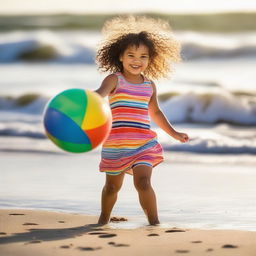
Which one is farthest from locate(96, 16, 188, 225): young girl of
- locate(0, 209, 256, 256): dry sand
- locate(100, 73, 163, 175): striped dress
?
locate(0, 209, 256, 256): dry sand

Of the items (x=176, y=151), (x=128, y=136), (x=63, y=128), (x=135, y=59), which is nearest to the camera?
(x=63, y=128)

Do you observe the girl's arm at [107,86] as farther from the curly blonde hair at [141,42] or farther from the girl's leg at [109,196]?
the girl's leg at [109,196]

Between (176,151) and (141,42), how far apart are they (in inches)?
156

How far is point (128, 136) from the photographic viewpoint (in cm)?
583

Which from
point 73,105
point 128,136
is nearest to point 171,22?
point 128,136

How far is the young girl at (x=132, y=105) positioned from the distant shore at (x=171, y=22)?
89.1ft

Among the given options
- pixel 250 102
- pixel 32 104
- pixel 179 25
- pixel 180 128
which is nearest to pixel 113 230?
pixel 180 128

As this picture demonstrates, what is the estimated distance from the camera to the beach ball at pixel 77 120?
541 cm

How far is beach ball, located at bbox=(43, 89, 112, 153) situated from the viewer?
541cm

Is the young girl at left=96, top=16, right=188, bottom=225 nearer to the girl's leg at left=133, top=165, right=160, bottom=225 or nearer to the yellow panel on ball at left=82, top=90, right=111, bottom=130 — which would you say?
the girl's leg at left=133, top=165, right=160, bottom=225

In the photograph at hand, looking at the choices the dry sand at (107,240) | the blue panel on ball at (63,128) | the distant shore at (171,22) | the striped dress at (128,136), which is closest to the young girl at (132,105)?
the striped dress at (128,136)

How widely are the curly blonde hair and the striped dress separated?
230 mm

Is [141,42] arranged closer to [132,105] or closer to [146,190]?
[132,105]

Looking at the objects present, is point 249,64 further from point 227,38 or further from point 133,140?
point 133,140
